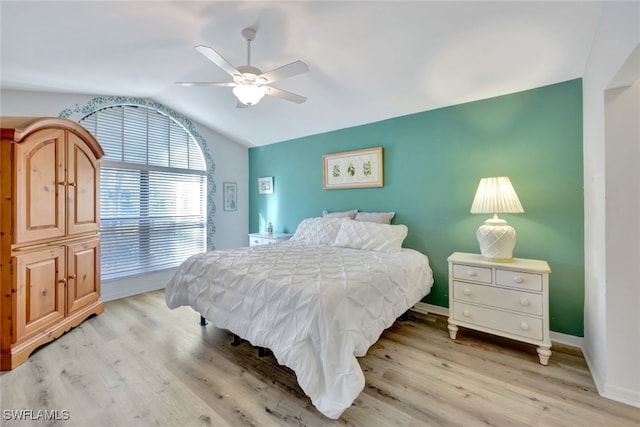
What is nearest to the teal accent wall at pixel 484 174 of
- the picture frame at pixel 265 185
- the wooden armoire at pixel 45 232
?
the picture frame at pixel 265 185

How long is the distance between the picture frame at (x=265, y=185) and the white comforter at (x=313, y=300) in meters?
2.17

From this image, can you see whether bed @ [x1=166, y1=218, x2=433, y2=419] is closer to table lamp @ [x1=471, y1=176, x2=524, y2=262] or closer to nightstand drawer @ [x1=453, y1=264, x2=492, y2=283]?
nightstand drawer @ [x1=453, y1=264, x2=492, y2=283]

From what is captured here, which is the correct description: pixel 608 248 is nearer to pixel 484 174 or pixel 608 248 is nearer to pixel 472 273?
pixel 472 273

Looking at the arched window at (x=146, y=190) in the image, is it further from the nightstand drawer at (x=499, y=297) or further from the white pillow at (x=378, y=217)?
the nightstand drawer at (x=499, y=297)

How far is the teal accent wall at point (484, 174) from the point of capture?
2357mm

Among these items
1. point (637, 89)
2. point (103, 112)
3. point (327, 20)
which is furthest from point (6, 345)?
point (637, 89)

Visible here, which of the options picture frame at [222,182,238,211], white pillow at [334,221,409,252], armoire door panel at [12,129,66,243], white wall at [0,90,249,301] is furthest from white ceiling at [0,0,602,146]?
picture frame at [222,182,238,211]

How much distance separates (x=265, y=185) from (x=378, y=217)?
2394 millimetres

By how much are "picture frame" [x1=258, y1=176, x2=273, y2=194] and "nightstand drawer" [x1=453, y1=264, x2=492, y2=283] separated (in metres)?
3.31

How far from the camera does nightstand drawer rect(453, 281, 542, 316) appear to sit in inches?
82.4

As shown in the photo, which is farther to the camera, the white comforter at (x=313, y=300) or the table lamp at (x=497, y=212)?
the table lamp at (x=497, y=212)

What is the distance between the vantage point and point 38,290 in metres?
2.29

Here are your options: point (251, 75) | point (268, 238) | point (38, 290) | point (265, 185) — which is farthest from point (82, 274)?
point (265, 185)

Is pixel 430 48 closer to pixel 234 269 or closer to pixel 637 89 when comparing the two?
pixel 637 89
